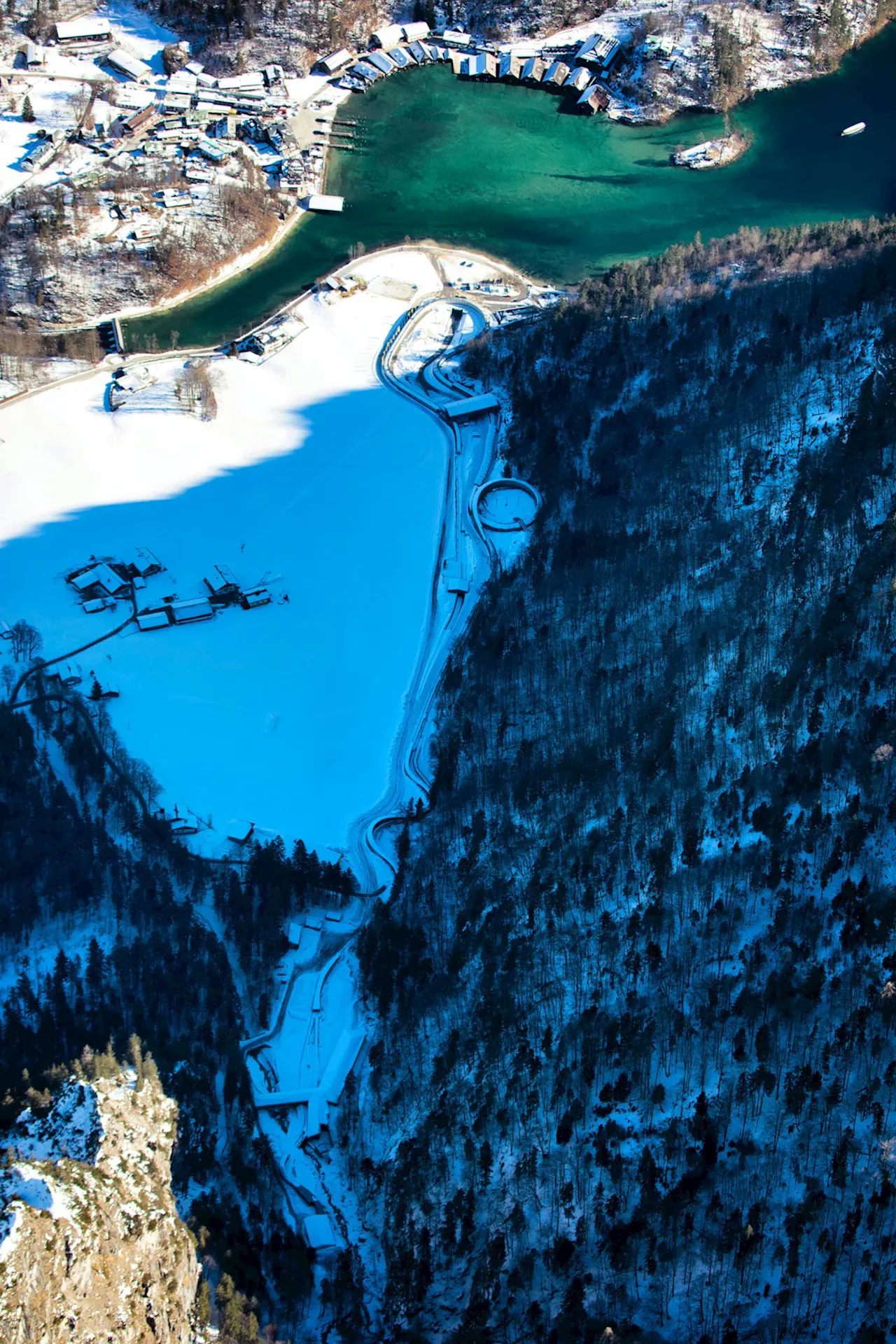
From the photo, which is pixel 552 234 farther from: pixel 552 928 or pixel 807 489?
pixel 552 928

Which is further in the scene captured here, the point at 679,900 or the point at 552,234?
the point at 552,234

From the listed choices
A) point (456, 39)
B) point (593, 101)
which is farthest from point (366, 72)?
point (593, 101)

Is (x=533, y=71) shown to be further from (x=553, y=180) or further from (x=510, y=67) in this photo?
(x=553, y=180)

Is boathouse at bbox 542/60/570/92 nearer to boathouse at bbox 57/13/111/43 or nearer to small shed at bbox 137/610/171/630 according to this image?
boathouse at bbox 57/13/111/43

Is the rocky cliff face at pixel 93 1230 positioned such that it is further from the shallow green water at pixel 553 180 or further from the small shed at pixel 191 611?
the shallow green water at pixel 553 180

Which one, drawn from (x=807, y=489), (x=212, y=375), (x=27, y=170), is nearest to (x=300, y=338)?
(x=212, y=375)

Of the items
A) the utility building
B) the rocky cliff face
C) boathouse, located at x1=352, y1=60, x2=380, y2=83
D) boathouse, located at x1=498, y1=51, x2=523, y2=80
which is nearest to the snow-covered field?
the utility building

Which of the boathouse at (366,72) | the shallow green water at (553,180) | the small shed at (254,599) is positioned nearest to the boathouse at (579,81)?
the shallow green water at (553,180)
